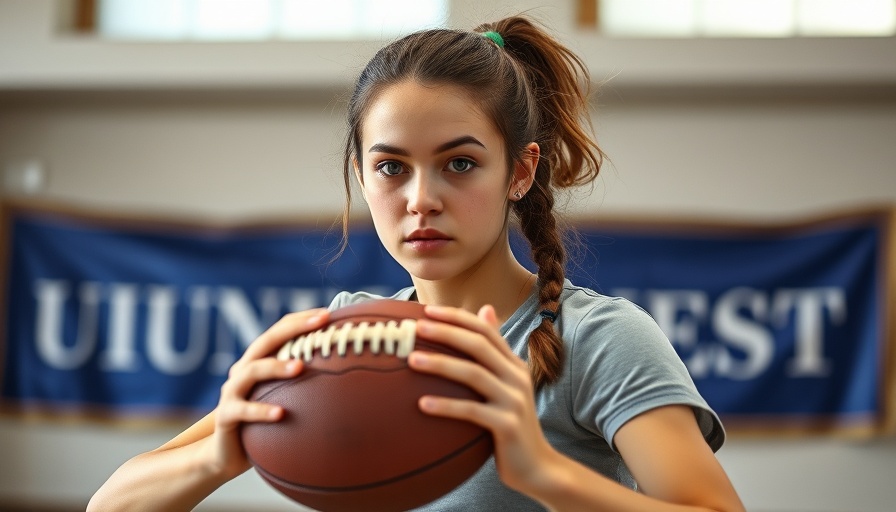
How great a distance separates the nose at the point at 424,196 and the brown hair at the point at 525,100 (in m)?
0.14

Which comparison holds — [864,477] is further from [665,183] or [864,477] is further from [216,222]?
[216,222]

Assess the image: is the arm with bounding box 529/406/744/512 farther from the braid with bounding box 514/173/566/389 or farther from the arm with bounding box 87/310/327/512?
the arm with bounding box 87/310/327/512

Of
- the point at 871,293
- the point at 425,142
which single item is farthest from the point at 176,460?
the point at 871,293

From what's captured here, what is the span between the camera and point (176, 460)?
3.65 ft

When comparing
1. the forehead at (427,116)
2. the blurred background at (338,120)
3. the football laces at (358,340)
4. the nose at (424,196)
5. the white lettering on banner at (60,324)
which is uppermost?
the forehead at (427,116)

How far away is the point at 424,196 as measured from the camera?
1.12 m

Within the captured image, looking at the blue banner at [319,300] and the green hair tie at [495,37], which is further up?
the green hair tie at [495,37]

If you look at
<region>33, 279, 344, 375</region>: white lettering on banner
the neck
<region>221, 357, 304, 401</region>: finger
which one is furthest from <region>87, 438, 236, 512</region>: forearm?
<region>33, 279, 344, 375</region>: white lettering on banner

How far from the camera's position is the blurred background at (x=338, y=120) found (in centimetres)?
375

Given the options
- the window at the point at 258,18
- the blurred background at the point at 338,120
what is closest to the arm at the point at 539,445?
the blurred background at the point at 338,120

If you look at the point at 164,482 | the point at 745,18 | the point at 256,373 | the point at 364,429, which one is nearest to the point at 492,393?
the point at 364,429

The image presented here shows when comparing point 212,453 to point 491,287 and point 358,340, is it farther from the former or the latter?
point 491,287

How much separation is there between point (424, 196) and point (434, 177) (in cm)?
3

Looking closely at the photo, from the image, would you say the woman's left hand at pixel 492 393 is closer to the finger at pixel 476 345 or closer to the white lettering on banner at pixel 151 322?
the finger at pixel 476 345
